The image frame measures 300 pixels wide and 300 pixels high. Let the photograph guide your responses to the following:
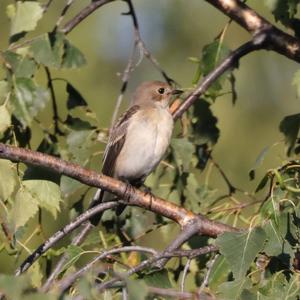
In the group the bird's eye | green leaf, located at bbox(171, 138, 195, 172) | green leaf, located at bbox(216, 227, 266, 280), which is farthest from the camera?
the bird's eye

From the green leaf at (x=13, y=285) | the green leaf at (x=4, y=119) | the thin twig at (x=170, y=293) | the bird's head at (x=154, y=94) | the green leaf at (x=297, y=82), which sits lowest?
the thin twig at (x=170, y=293)

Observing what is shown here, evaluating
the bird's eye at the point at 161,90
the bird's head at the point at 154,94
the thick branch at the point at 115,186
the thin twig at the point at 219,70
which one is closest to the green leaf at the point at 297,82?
the thin twig at the point at 219,70

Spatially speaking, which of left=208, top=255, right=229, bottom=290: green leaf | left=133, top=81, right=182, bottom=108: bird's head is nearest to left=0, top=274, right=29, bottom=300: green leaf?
left=208, top=255, right=229, bottom=290: green leaf

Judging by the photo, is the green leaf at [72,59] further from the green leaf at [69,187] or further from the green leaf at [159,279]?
the green leaf at [159,279]

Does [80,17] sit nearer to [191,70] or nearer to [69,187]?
[69,187]

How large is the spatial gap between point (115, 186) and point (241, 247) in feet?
3.10

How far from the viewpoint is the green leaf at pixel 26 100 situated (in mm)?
4906

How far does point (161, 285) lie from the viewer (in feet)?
12.7

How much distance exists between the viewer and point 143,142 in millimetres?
6535

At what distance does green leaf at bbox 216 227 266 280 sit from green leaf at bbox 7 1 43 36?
1758mm

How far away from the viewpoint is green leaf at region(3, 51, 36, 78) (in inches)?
199

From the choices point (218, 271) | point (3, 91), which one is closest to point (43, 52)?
point (3, 91)

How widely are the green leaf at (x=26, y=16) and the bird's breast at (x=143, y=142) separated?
4.94 feet

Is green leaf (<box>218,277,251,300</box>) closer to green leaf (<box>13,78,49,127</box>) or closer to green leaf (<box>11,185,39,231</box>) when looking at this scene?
green leaf (<box>11,185,39,231</box>)
